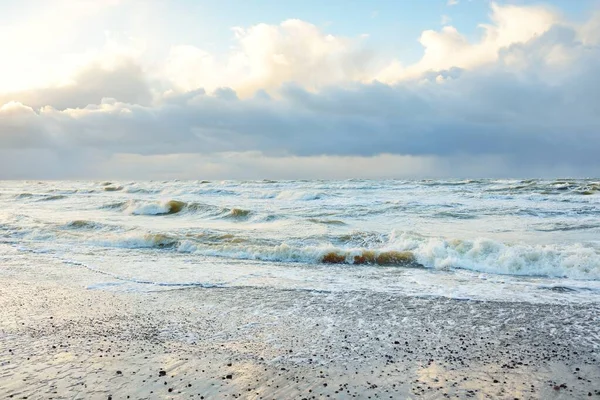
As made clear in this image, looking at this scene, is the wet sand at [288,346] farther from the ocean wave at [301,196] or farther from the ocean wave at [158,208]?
the ocean wave at [301,196]

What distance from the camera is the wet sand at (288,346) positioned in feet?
13.1

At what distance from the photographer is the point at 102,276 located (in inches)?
363

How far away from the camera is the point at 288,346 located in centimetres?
509

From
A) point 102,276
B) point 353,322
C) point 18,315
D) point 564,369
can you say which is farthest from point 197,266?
point 564,369

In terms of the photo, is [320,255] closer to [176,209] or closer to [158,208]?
[176,209]

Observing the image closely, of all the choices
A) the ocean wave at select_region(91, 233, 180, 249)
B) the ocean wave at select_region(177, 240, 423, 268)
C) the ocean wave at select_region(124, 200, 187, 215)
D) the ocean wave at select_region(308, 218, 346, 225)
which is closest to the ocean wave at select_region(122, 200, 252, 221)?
the ocean wave at select_region(124, 200, 187, 215)

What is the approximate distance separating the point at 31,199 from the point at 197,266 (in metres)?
32.6

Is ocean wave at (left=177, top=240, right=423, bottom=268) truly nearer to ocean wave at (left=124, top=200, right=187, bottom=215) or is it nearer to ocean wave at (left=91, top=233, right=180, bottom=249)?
ocean wave at (left=91, top=233, right=180, bottom=249)

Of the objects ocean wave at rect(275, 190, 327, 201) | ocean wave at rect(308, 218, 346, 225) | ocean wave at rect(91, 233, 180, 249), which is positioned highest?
ocean wave at rect(275, 190, 327, 201)

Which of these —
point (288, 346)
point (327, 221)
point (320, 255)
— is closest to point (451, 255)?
point (320, 255)

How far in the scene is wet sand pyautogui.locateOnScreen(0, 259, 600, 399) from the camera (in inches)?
158

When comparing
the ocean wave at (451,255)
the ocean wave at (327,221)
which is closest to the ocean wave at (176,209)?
the ocean wave at (327,221)

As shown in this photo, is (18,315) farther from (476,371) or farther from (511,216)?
(511,216)

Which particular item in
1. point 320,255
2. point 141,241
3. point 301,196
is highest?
point 301,196
